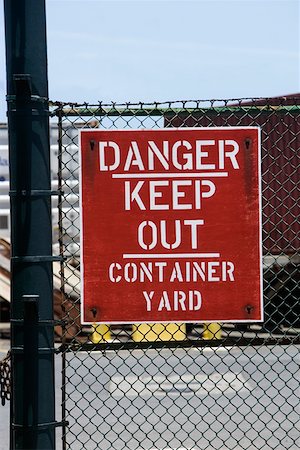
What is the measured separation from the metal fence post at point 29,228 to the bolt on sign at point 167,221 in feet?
0.91

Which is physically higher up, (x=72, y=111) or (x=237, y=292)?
(x=72, y=111)

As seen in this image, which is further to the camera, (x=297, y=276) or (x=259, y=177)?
(x=297, y=276)

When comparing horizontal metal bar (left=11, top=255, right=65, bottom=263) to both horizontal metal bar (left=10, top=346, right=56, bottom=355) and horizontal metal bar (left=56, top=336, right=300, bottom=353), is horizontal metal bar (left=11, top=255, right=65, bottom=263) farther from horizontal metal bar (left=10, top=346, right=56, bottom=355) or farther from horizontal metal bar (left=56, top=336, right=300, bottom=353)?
horizontal metal bar (left=56, top=336, right=300, bottom=353)

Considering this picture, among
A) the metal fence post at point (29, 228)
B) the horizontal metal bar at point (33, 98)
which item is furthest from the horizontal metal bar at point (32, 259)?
the horizontal metal bar at point (33, 98)

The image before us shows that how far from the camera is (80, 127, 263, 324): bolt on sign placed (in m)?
5.21

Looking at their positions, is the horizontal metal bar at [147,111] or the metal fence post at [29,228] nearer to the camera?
the metal fence post at [29,228]

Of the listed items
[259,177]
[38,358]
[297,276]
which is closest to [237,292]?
[259,177]

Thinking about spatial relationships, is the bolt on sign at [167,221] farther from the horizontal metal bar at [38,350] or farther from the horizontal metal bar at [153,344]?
the horizontal metal bar at [38,350]

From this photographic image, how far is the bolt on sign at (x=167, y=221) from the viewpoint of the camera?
17.1 feet

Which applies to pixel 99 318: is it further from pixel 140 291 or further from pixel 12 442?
pixel 12 442

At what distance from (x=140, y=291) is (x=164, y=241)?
0.27 m

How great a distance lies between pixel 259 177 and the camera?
17.2 feet

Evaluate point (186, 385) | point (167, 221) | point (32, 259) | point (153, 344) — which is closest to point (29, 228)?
point (32, 259)

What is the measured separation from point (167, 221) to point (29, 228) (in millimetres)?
671
